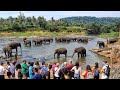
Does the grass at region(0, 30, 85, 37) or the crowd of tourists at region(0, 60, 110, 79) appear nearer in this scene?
the crowd of tourists at region(0, 60, 110, 79)

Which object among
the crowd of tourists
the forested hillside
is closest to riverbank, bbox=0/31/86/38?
the forested hillside

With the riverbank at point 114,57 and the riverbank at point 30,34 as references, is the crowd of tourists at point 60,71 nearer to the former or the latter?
the riverbank at point 114,57

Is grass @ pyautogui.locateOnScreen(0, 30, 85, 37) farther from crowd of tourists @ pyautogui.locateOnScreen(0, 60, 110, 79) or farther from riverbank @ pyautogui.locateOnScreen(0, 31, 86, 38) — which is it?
crowd of tourists @ pyautogui.locateOnScreen(0, 60, 110, 79)

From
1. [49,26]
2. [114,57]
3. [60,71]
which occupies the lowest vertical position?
[49,26]

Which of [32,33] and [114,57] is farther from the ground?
[114,57]

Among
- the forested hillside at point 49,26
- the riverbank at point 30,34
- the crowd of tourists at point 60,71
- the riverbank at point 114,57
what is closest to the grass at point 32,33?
the riverbank at point 30,34

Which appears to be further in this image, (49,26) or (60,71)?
(49,26)

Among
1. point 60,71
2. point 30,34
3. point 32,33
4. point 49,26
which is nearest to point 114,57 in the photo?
point 60,71

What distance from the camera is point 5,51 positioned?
1565 centimetres

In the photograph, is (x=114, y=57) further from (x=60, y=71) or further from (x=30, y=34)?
(x=30, y=34)

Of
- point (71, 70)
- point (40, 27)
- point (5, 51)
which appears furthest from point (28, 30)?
point (71, 70)
